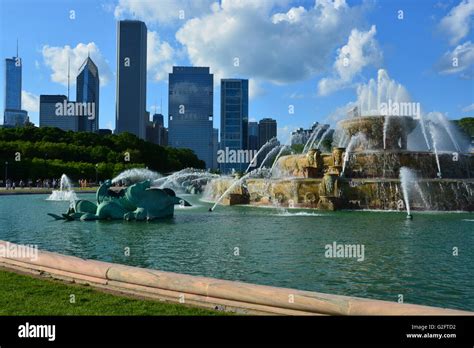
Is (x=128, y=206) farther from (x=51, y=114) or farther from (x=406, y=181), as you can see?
(x=51, y=114)

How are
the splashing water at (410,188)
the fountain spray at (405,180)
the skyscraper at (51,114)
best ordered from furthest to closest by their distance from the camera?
the skyscraper at (51,114) → the splashing water at (410,188) → the fountain spray at (405,180)

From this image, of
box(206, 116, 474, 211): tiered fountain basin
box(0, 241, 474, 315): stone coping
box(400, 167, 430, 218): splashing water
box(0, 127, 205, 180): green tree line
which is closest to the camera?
box(0, 241, 474, 315): stone coping

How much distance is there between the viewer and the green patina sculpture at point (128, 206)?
66.6 feet

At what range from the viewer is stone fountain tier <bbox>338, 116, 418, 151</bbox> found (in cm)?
3731

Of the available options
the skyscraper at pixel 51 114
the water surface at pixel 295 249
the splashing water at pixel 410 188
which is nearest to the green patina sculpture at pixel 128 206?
the water surface at pixel 295 249

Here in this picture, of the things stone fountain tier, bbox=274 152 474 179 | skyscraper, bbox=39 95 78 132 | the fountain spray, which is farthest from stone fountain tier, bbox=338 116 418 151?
skyscraper, bbox=39 95 78 132

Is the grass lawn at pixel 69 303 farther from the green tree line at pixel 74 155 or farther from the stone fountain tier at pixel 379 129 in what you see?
the green tree line at pixel 74 155

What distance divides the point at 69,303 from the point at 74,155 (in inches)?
3582

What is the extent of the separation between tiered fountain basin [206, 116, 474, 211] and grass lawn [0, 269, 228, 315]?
883 inches

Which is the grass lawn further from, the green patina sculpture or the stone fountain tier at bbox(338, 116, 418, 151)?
the stone fountain tier at bbox(338, 116, 418, 151)

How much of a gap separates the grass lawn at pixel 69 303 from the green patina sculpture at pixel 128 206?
12.2 metres
